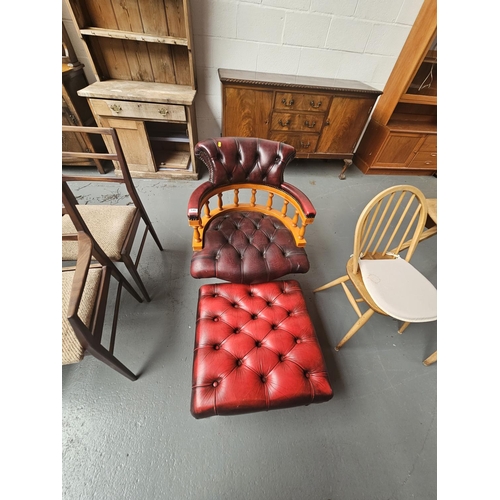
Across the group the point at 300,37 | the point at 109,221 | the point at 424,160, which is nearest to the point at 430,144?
the point at 424,160

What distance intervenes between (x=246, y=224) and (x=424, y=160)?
2.86 meters

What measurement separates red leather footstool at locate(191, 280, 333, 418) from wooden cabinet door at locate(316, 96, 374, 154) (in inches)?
79.5

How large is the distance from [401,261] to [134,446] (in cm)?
157

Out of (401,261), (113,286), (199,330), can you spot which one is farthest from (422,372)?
(113,286)

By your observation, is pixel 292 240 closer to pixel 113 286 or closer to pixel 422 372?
pixel 422 372

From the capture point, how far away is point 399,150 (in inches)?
103

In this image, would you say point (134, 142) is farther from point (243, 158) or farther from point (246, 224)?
point (246, 224)

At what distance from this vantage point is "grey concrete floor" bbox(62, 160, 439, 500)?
0.88 meters

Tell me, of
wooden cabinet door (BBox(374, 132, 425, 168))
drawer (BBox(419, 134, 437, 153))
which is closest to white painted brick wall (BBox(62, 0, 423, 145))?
wooden cabinet door (BBox(374, 132, 425, 168))

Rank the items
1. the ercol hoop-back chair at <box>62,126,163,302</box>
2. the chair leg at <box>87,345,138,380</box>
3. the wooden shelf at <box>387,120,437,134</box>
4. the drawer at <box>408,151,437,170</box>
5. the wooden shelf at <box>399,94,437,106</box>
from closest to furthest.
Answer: the chair leg at <box>87,345,138,380</box>, the ercol hoop-back chair at <box>62,126,163,302</box>, the wooden shelf at <box>399,94,437,106</box>, the wooden shelf at <box>387,120,437,134</box>, the drawer at <box>408,151,437,170</box>

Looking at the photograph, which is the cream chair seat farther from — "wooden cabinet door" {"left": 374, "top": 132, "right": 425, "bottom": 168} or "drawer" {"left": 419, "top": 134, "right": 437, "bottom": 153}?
"drawer" {"left": 419, "top": 134, "right": 437, "bottom": 153}

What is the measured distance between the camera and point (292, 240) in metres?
1.22
